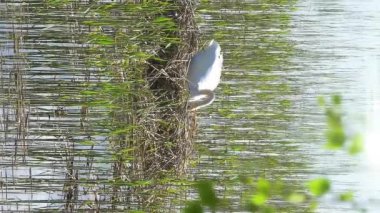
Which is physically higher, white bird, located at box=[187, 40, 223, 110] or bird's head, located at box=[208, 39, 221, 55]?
bird's head, located at box=[208, 39, 221, 55]

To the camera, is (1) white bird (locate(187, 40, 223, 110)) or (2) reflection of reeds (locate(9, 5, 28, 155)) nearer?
(2) reflection of reeds (locate(9, 5, 28, 155))

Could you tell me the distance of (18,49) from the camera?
1.96 meters

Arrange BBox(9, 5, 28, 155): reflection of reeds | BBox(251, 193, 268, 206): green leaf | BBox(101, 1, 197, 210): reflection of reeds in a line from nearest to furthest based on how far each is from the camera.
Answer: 1. BBox(251, 193, 268, 206): green leaf
2. BBox(9, 5, 28, 155): reflection of reeds
3. BBox(101, 1, 197, 210): reflection of reeds

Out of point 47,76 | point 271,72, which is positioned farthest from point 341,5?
point 47,76

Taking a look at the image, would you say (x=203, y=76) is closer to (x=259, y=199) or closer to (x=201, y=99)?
(x=201, y=99)

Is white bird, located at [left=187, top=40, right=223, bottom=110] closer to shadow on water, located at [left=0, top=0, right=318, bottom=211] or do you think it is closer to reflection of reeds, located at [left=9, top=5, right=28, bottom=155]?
shadow on water, located at [left=0, top=0, right=318, bottom=211]

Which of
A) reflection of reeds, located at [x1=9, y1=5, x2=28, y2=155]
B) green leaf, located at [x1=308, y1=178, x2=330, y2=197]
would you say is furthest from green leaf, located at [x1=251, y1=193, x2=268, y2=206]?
reflection of reeds, located at [x1=9, y1=5, x2=28, y2=155]

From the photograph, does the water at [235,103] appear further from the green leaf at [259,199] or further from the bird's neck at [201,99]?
the green leaf at [259,199]

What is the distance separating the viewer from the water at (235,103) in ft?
6.54

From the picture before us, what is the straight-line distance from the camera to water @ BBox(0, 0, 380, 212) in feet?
6.54

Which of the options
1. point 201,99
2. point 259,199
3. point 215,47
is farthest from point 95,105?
point 259,199

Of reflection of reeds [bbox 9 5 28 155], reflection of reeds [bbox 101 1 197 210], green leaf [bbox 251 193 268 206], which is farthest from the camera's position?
reflection of reeds [bbox 101 1 197 210]

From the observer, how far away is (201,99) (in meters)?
2.10

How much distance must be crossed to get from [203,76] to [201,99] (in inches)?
3.4
